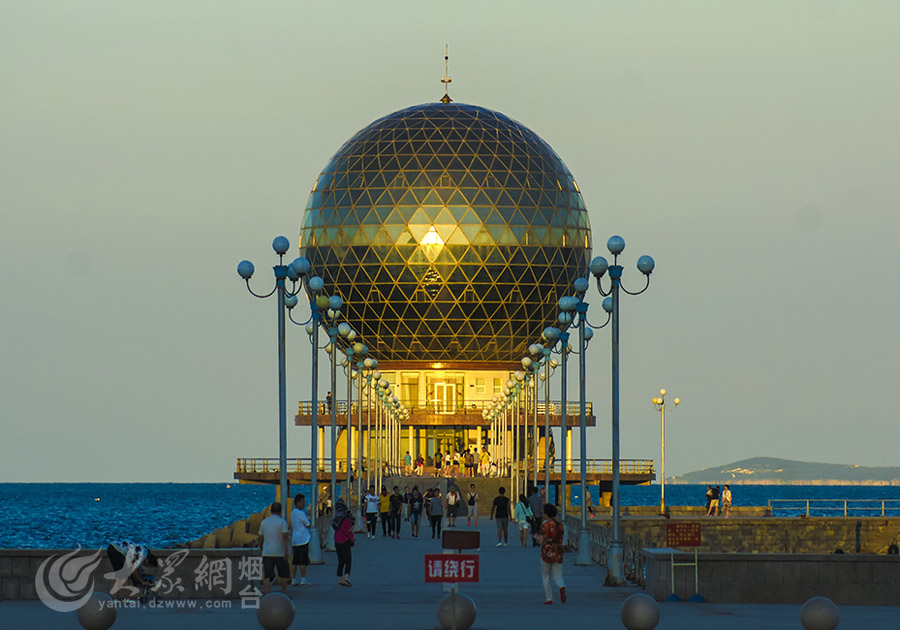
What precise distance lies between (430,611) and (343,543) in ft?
19.6

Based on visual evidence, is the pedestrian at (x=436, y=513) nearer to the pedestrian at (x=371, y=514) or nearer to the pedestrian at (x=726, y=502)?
the pedestrian at (x=371, y=514)

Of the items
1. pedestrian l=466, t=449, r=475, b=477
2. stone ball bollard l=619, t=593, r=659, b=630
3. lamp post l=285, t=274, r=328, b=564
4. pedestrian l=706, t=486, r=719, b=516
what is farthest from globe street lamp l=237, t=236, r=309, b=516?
pedestrian l=466, t=449, r=475, b=477

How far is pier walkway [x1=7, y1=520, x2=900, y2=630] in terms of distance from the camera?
21.9 metres

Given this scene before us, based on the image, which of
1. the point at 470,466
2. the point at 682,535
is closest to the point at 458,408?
the point at 470,466

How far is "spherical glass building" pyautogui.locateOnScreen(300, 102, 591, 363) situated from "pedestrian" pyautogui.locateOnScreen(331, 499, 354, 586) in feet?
228

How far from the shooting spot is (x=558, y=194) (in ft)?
344

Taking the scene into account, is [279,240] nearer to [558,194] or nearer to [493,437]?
[493,437]

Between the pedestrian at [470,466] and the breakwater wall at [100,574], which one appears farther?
the pedestrian at [470,466]

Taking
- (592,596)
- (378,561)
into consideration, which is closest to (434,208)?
(378,561)

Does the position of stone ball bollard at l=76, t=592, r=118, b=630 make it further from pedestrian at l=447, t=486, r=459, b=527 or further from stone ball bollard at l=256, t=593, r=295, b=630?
pedestrian at l=447, t=486, r=459, b=527

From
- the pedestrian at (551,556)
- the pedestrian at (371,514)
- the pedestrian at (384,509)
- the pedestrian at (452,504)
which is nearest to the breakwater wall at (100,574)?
the pedestrian at (551,556)

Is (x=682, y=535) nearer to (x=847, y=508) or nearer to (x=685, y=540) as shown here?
(x=685, y=540)

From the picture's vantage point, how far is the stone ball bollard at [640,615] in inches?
766

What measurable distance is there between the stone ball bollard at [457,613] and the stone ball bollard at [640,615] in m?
2.24
